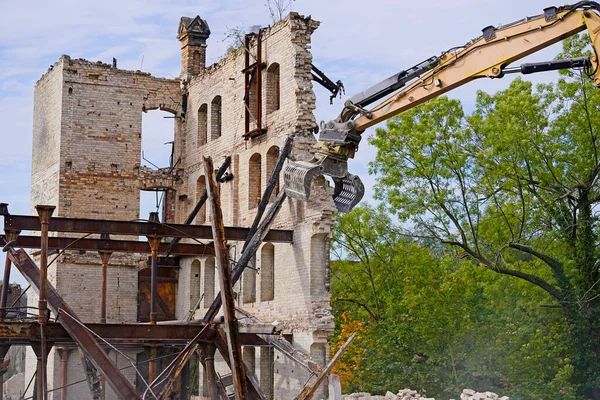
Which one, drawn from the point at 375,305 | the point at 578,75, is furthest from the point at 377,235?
the point at 578,75

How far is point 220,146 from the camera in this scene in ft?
89.2

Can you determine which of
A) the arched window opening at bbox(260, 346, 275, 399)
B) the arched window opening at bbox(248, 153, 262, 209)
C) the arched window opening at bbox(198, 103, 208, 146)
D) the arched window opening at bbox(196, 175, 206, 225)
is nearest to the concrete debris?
the arched window opening at bbox(260, 346, 275, 399)

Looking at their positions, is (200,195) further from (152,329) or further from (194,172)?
(152,329)

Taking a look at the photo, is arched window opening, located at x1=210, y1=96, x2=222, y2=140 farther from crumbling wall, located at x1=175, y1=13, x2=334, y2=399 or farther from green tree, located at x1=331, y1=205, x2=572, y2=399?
green tree, located at x1=331, y1=205, x2=572, y2=399

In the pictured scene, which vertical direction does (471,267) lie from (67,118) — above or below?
below

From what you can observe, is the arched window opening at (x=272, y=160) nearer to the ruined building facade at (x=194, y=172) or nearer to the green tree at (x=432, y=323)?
the ruined building facade at (x=194, y=172)

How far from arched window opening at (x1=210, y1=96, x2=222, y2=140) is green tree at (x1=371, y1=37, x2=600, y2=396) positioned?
800 centimetres

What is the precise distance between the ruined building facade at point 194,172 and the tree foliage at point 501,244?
27.0 ft

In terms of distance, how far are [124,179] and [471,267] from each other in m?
13.1

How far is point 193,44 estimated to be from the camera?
31.5 m

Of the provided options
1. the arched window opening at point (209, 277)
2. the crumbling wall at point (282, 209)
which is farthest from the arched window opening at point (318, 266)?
the arched window opening at point (209, 277)

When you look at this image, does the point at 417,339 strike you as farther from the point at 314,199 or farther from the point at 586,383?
the point at 314,199

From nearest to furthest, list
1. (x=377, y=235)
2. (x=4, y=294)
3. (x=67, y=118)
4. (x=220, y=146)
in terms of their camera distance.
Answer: (x=4, y=294), (x=220, y=146), (x=67, y=118), (x=377, y=235)

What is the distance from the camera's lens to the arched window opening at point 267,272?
2434cm
